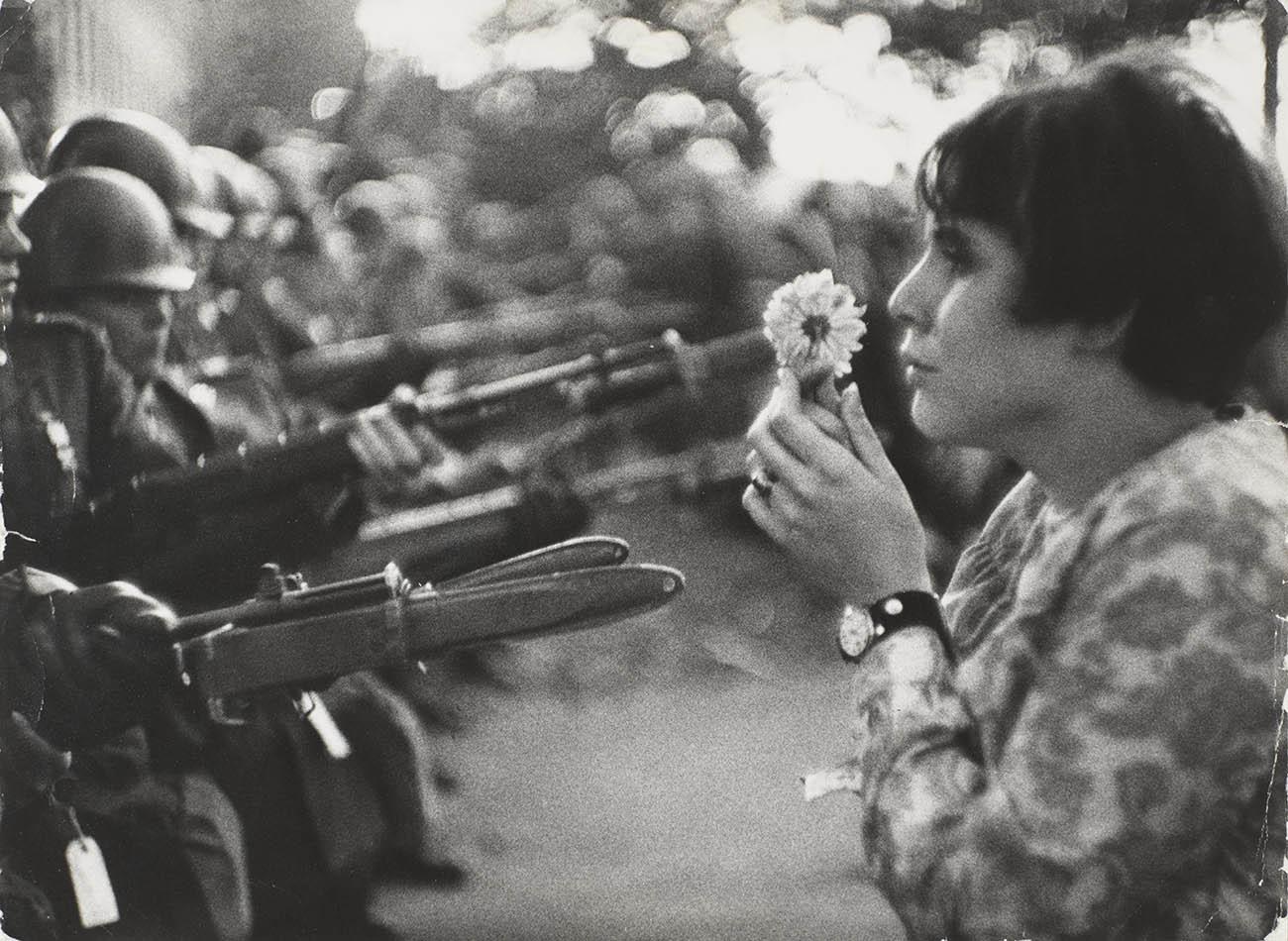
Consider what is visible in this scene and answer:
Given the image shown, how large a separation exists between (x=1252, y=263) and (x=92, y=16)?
1969 millimetres

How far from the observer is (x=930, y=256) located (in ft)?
6.67

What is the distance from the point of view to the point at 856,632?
194 centimetres

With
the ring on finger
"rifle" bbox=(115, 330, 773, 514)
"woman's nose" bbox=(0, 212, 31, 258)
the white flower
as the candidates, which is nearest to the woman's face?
the white flower

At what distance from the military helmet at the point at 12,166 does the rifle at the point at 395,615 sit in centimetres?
82

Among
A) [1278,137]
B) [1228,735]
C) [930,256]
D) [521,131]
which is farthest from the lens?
[521,131]

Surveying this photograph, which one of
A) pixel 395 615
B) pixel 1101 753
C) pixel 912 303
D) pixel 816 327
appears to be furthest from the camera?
pixel 395 615

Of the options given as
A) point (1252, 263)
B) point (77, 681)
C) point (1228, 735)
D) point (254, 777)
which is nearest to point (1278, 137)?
point (1252, 263)

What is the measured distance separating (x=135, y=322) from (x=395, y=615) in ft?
2.29

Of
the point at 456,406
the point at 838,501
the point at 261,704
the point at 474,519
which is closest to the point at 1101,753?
the point at 838,501

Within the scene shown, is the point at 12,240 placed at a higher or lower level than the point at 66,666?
higher

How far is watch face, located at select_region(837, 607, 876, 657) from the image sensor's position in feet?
6.34

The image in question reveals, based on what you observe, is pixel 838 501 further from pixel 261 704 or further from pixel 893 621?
pixel 261 704

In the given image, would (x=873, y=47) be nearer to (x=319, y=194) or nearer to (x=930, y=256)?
(x=930, y=256)

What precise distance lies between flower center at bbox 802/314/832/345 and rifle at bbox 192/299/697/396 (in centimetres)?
46
